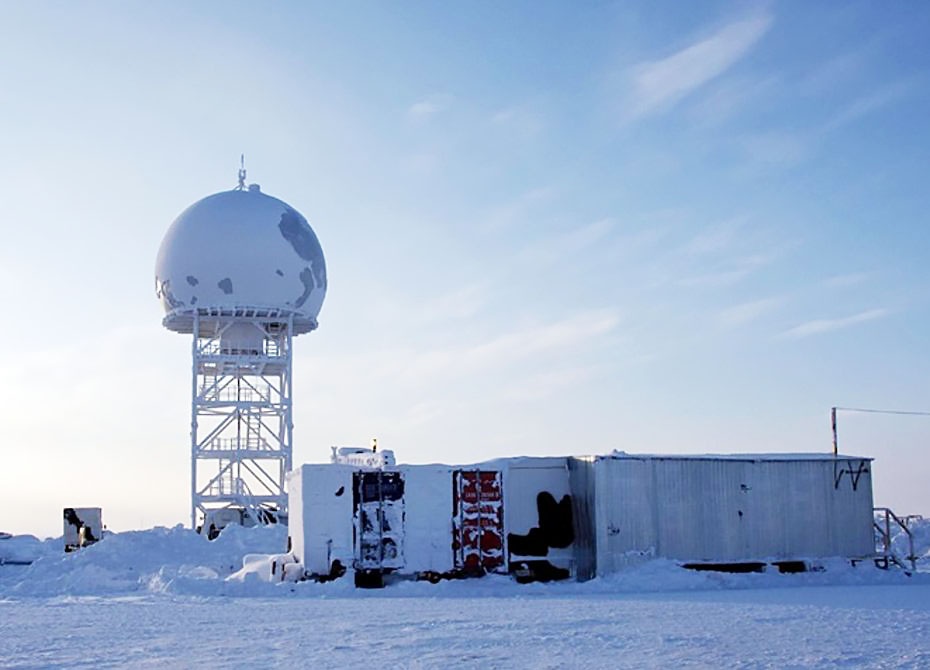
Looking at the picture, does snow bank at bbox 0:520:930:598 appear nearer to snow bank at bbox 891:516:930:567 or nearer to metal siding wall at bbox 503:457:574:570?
metal siding wall at bbox 503:457:574:570

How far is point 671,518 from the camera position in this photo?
24.6 m

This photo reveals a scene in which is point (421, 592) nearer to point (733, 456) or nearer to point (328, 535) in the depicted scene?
point (328, 535)

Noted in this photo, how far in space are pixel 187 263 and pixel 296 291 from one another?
4.22 metres

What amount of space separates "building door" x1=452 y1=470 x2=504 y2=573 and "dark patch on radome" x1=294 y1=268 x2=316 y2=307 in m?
20.6

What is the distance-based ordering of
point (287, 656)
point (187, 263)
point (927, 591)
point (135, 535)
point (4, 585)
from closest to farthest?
point (287, 656) → point (927, 591) → point (4, 585) → point (135, 535) → point (187, 263)

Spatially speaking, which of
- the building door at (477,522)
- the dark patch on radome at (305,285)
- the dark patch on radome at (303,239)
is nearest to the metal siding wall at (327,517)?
the building door at (477,522)

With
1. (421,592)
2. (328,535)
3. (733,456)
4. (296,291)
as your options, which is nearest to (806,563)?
(733,456)

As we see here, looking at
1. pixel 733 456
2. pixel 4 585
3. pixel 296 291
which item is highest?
pixel 296 291

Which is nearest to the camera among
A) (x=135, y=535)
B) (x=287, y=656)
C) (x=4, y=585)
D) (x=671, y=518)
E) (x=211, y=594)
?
(x=287, y=656)

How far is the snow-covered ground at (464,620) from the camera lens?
12.5 metres

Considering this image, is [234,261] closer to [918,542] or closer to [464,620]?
[918,542]

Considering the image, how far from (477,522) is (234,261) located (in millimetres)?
21170

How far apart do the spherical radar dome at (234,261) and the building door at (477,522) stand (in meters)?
20.3

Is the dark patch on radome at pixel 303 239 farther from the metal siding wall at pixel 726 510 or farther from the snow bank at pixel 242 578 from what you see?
the metal siding wall at pixel 726 510
